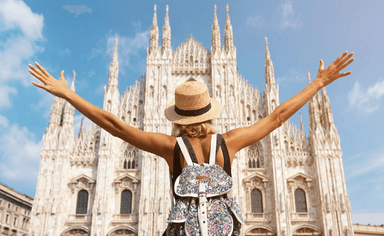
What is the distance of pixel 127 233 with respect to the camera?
77.9 feet

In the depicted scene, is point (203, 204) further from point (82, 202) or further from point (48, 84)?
point (82, 202)

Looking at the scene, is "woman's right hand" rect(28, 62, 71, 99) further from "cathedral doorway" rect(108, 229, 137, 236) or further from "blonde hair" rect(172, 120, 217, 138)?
"cathedral doorway" rect(108, 229, 137, 236)

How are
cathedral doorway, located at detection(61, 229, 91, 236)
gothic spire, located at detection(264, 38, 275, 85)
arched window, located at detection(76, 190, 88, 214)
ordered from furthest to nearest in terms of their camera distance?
gothic spire, located at detection(264, 38, 275, 85) → arched window, located at detection(76, 190, 88, 214) → cathedral doorway, located at detection(61, 229, 91, 236)

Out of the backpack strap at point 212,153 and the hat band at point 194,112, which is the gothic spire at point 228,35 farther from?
the backpack strap at point 212,153

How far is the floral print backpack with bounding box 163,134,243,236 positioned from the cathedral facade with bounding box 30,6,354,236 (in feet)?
67.3

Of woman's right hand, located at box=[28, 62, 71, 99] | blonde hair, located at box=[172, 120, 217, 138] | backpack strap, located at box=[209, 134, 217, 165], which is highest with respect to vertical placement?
woman's right hand, located at box=[28, 62, 71, 99]

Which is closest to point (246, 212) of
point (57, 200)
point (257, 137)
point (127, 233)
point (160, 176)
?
point (160, 176)

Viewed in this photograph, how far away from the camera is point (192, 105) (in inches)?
107

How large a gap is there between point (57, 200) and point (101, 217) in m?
3.34

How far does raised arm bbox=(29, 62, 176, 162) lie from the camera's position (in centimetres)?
267

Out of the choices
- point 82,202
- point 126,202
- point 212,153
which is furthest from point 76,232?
point 212,153

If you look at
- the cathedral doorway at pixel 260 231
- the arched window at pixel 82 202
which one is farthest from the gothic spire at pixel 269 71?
the arched window at pixel 82 202

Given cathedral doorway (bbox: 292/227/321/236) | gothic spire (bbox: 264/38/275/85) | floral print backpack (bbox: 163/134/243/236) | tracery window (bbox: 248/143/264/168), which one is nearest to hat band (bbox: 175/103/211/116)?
floral print backpack (bbox: 163/134/243/236)

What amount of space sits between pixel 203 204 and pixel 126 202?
934 inches
